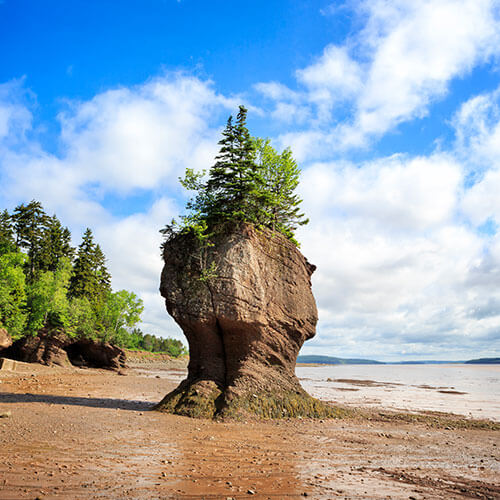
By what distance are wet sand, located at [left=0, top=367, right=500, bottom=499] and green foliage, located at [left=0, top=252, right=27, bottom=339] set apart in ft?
77.8

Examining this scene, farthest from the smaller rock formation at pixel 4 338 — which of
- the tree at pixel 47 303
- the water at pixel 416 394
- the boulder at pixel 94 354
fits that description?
the water at pixel 416 394

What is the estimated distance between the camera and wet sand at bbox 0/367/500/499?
24.2ft

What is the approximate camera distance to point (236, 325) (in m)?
17.4

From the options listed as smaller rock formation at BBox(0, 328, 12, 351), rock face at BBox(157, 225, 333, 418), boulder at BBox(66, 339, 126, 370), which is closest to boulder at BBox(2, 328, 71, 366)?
boulder at BBox(66, 339, 126, 370)

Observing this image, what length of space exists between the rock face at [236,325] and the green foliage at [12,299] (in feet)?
89.5

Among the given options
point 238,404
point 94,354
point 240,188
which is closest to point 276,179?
point 240,188

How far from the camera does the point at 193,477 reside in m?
→ 8.06

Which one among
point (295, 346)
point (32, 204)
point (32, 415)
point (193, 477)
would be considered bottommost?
point (32, 415)

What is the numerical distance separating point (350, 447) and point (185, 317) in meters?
9.02

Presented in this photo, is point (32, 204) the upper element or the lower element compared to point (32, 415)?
upper

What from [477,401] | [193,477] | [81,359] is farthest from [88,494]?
[81,359]

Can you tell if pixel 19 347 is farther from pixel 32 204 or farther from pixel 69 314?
pixel 32 204

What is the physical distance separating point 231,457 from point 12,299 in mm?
36524

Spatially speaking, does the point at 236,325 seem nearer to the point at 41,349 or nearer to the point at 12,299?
the point at 12,299
